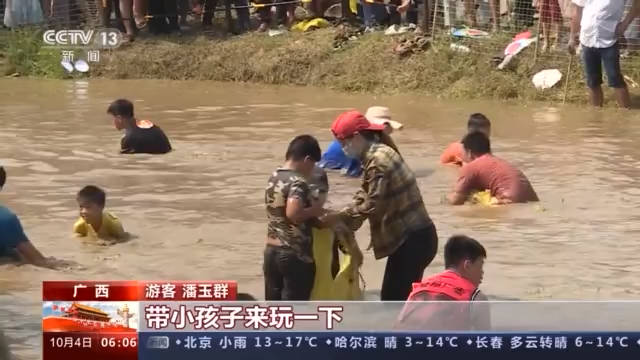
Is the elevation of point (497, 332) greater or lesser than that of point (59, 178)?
greater

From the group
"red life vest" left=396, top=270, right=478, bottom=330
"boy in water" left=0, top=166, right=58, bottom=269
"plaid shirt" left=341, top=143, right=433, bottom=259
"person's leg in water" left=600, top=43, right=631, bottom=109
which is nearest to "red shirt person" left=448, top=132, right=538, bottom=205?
"boy in water" left=0, top=166, right=58, bottom=269

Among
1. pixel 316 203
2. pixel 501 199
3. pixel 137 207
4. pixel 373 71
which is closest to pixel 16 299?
pixel 316 203

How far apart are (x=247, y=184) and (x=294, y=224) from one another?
5.13 metres

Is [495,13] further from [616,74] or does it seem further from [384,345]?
[384,345]

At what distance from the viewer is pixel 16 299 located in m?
8.19

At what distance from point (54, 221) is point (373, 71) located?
30.8 ft

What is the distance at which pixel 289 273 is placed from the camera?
7.12 m

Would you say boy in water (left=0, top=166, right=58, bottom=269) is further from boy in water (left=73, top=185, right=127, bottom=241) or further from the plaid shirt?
the plaid shirt

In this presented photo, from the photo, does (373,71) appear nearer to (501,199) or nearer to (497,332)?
(501,199)

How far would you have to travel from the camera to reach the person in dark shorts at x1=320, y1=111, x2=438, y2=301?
711 centimetres

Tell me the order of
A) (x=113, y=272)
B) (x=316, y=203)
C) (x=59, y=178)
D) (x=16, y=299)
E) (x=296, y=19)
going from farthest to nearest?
(x=296, y=19), (x=59, y=178), (x=113, y=272), (x=16, y=299), (x=316, y=203)

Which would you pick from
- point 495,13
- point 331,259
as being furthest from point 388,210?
point 495,13

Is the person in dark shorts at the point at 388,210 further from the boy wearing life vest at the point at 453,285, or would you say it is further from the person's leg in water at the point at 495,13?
the person's leg in water at the point at 495,13

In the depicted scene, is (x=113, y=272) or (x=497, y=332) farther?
(x=113, y=272)
